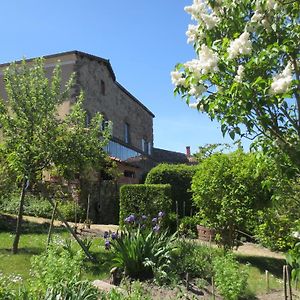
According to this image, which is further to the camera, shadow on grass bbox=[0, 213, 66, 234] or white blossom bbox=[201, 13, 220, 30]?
shadow on grass bbox=[0, 213, 66, 234]

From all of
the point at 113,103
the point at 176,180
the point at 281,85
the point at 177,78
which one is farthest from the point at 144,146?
the point at 281,85

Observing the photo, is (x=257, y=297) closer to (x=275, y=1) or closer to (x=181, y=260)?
(x=181, y=260)

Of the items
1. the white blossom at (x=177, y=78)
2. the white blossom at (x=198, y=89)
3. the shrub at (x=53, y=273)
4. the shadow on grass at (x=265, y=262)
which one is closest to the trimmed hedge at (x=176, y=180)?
the shadow on grass at (x=265, y=262)

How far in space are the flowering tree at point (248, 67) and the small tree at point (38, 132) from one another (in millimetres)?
6450

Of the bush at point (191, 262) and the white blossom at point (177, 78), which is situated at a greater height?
the white blossom at point (177, 78)

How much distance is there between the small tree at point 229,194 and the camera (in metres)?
9.88

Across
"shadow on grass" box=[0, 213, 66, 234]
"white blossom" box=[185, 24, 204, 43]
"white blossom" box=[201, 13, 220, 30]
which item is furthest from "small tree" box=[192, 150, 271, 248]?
"white blossom" box=[201, 13, 220, 30]

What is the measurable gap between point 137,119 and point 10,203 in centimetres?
2167

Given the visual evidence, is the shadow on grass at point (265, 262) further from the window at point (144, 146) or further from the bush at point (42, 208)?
the window at point (144, 146)

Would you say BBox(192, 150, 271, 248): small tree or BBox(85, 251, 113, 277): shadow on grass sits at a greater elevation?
BBox(192, 150, 271, 248): small tree

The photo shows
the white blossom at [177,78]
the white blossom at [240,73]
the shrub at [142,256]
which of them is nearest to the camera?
the white blossom at [240,73]

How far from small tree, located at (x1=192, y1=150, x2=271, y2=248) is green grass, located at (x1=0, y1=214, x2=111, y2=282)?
9.22ft

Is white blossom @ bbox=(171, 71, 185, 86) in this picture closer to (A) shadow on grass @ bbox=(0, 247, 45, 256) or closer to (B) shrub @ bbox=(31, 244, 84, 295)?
(B) shrub @ bbox=(31, 244, 84, 295)

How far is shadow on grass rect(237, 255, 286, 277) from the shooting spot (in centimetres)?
969
